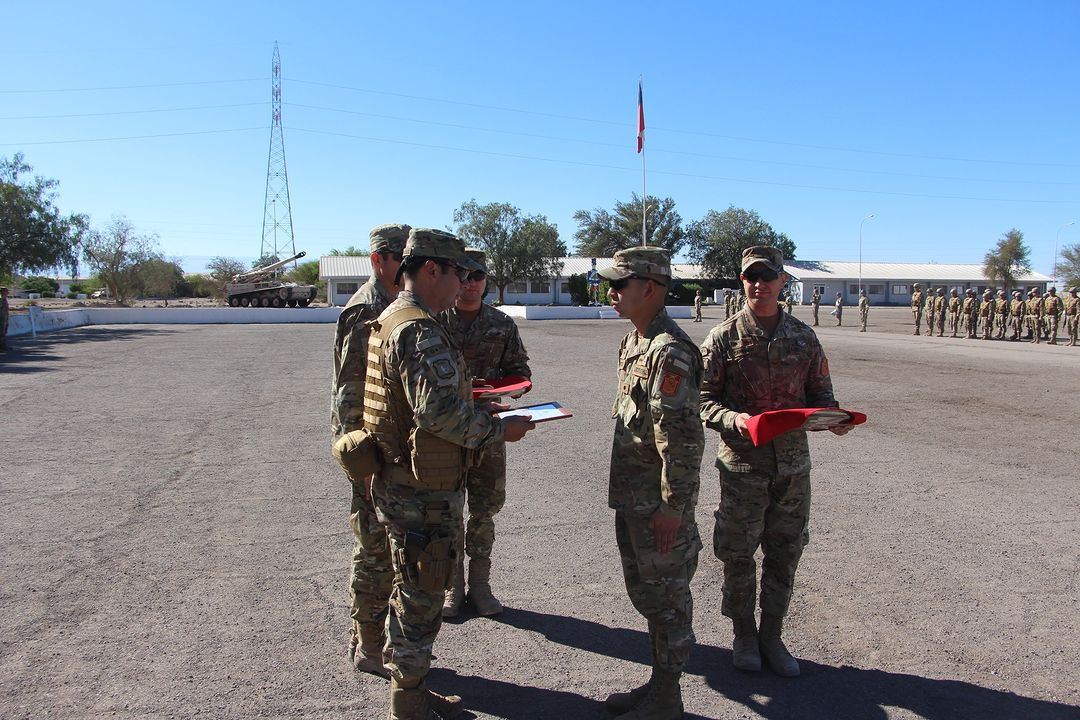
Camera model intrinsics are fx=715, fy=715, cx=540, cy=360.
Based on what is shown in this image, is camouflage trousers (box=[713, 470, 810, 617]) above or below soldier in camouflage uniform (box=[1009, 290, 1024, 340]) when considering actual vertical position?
below

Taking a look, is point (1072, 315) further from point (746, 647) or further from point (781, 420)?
point (781, 420)

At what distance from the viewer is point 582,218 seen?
86.1 meters

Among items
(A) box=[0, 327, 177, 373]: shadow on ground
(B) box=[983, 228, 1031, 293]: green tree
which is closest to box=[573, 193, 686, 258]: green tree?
(B) box=[983, 228, 1031, 293]: green tree

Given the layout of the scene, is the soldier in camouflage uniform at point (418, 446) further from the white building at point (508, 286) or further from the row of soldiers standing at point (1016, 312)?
the white building at point (508, 286)

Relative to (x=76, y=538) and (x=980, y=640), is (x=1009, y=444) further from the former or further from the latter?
(x=76, y=538)

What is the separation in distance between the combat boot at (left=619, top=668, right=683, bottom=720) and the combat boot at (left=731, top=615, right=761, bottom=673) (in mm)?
586

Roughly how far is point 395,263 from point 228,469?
440cm

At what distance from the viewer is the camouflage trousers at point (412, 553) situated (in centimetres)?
284

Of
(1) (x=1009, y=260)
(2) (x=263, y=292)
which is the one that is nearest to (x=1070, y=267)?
(1) (x=1009, y=260)

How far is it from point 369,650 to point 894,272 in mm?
85065

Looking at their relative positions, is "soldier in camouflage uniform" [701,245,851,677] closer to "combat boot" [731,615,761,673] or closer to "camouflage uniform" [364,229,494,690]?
"combat boot" [731,615,761,673]

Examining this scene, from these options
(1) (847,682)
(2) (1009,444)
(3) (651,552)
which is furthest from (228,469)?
(2) (1009,444)

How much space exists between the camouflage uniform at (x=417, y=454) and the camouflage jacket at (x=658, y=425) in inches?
23.7

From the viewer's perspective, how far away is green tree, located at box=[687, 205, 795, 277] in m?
75.4
